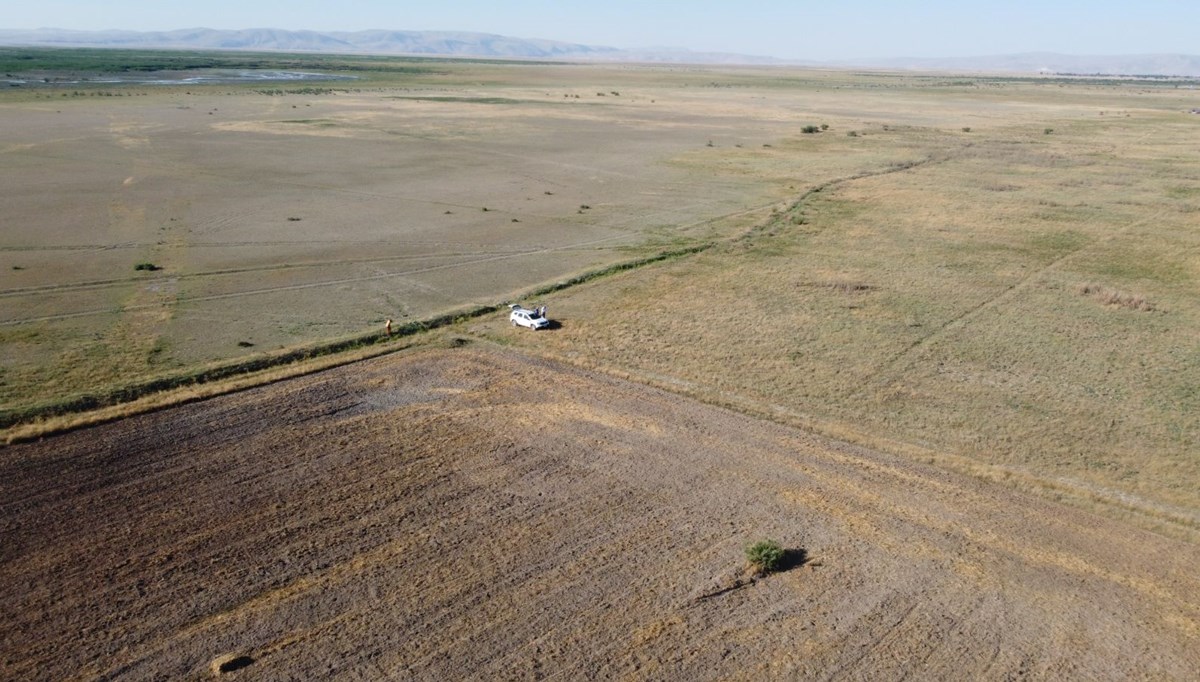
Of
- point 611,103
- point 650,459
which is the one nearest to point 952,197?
point 650,459

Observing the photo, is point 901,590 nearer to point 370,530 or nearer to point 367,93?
point 370,530

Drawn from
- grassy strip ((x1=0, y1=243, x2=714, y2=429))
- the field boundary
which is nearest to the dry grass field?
the field boundary

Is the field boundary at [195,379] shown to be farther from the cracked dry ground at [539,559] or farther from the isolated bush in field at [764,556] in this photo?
the isolated bush in field at [764,556]

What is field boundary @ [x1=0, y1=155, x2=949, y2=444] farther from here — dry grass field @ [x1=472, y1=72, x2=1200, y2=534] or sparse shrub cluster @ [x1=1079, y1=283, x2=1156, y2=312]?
sparse shrub cluster @ [x1=1079, y1=283, x2=1156, y2=312]

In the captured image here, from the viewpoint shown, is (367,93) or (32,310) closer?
(32,310)

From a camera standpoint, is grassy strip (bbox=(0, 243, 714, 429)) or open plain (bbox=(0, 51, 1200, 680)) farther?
grassy strip (bbox=(0, 243, 714, 429))

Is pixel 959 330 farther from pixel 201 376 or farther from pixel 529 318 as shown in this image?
pixel 201 376
